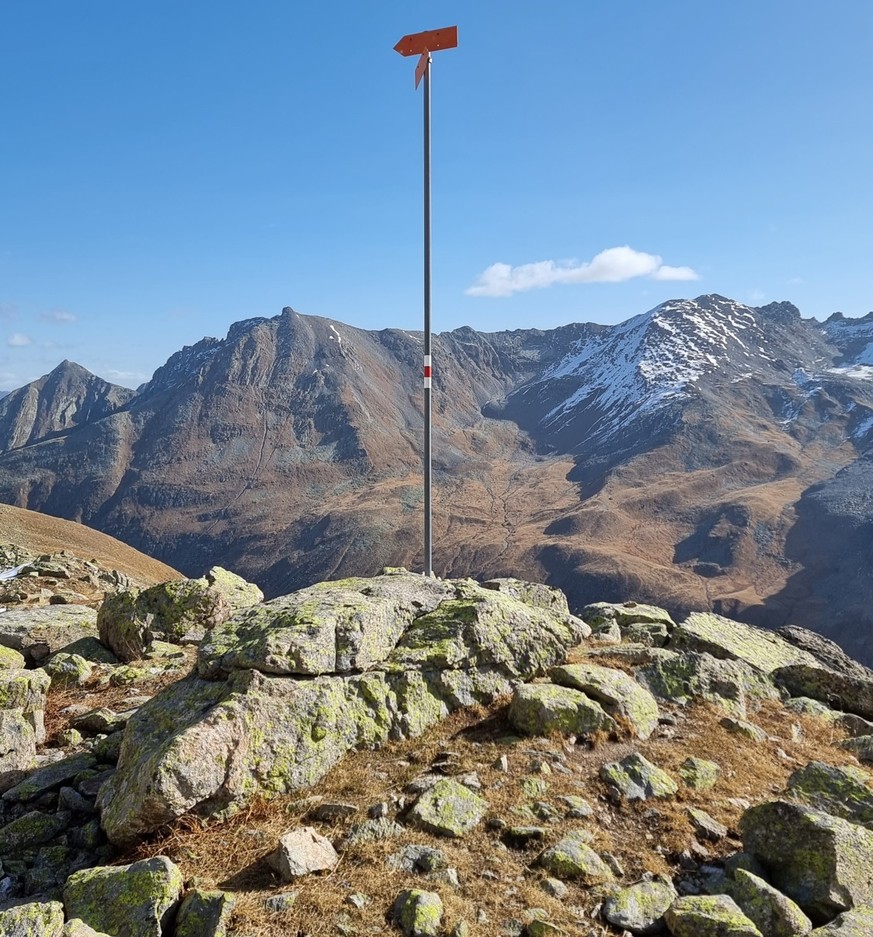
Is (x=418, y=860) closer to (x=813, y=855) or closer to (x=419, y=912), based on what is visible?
(x=419, y=912)

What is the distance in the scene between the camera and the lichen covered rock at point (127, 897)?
5.90 metres

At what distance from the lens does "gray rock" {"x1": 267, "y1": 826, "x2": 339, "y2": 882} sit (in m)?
6.48

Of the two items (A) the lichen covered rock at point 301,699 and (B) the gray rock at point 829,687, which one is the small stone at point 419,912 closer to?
(A) the lichen covered rock at point 301,699

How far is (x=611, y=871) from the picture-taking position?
704 cm

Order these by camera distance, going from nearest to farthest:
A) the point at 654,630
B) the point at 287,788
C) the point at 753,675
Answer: the point at 287,788
the point at 753,675
the point at 654,630

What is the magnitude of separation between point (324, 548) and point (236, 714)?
17535 cm

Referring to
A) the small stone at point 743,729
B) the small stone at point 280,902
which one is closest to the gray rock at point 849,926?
the small stone at point 280,902

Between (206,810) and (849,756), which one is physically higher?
(206,810)

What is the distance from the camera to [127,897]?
609 cm

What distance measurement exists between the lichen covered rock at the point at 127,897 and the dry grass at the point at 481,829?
0.48 m

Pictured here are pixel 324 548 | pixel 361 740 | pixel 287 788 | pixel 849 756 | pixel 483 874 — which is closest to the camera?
pixel 483 874

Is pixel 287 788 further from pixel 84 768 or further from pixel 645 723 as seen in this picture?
pixel 645 723

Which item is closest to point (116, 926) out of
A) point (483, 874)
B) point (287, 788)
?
point (287, 788)

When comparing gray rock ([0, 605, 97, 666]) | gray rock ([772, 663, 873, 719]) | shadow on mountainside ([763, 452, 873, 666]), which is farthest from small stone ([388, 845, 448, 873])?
shadow on mountainside ([763, 452, 873, 666])
